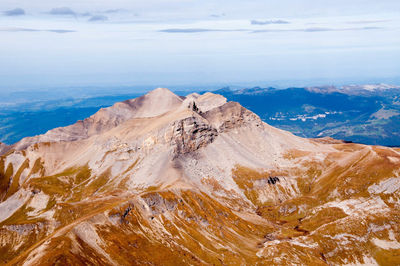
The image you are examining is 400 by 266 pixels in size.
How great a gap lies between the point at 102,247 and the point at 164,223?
39.7 m

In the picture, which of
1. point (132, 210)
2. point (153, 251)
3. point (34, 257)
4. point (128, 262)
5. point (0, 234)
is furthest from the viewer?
point (0, 234)

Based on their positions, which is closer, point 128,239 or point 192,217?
point 128,239

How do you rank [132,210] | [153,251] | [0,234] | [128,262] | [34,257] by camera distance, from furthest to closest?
[0,234]
[132,210]
[153,251]
[128,262]
[34,257]

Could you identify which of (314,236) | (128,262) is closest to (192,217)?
(128,262)

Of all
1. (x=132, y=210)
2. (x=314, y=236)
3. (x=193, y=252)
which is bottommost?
(x=314, y=236)

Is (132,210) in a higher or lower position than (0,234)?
higher

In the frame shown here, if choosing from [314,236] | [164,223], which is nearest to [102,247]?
[164,223]

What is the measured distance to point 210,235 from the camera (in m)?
184

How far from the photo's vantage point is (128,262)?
143625 millimetres

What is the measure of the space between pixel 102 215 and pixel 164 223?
3156 cm

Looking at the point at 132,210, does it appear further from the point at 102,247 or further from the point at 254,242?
the point at 254,242

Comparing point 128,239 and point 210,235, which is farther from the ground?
point 128,239

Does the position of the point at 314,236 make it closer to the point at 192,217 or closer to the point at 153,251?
the point at 192,217

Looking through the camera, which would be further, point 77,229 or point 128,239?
point 128,239
